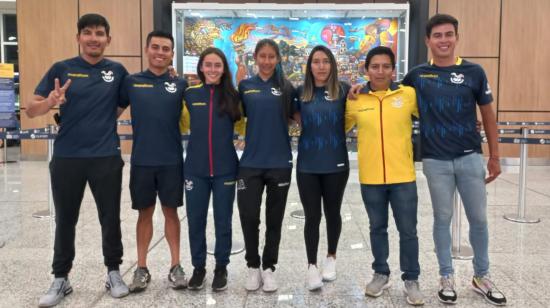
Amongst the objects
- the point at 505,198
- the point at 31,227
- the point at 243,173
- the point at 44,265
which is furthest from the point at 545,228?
the point at 31,227

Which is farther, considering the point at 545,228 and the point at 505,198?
the point at 505,198

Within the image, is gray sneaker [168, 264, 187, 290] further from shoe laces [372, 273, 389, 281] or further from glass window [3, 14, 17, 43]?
glass window [3, 14, 17, 43]

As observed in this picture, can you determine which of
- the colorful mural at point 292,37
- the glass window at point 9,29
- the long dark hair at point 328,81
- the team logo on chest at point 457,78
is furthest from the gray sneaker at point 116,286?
the glass window at point 9,29

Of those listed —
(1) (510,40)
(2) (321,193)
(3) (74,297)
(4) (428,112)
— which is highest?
(1) (510,40)

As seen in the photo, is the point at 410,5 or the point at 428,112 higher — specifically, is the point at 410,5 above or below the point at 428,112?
above

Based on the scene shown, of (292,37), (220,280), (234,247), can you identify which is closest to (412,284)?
(220,280)

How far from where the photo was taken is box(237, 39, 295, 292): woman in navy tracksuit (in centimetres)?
301

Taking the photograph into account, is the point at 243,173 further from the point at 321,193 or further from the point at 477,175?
the point at 477,175

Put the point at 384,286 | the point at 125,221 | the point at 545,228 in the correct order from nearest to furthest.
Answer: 1. the point at 384,286
2. the point at 545,228
3. the point at 125,221

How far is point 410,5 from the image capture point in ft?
30.0

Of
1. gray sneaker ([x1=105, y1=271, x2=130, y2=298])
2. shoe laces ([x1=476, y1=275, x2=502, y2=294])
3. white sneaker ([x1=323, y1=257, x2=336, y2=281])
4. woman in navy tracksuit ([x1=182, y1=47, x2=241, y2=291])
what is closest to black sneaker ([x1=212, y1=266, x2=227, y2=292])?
woman in navy tracksuit ([x1=182, y1=47, x2=241, y2=291])

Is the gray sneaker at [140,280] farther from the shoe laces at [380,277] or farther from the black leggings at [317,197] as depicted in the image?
the shoe laces at [380,277]

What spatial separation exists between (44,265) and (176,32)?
21.3ft

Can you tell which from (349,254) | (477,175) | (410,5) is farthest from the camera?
(410,5)
